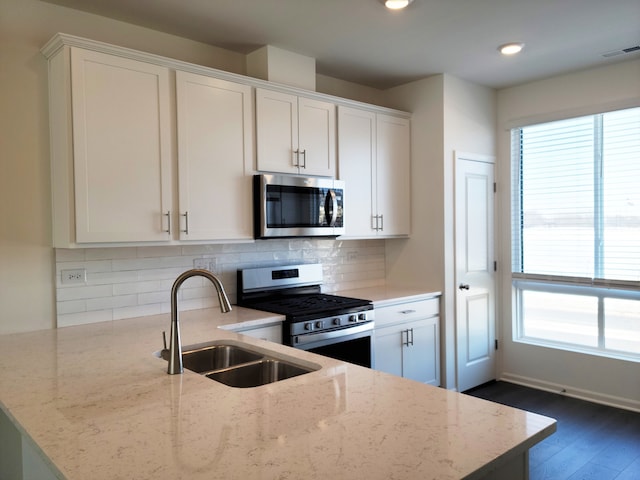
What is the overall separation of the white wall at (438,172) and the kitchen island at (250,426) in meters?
2.35

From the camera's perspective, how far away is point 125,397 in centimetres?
153

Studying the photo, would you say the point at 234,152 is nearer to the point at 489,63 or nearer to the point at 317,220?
the point at 317,220

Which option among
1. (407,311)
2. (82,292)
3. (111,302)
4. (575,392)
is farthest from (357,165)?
(575,392)

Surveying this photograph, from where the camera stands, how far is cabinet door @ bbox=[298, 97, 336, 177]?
338 cm

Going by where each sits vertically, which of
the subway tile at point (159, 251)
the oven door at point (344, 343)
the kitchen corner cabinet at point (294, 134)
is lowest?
the oven door at point (344, 343)

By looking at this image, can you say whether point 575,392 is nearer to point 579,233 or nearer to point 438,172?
point 579,233

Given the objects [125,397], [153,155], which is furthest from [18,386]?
[153,155]

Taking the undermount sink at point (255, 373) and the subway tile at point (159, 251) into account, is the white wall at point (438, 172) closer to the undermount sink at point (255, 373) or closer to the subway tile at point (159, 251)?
the subway tile at point (159, 251)

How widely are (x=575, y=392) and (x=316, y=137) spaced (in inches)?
116

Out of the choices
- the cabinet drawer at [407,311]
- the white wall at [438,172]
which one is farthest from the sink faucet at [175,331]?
the white wall at [438,172]

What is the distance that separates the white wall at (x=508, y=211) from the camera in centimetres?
377

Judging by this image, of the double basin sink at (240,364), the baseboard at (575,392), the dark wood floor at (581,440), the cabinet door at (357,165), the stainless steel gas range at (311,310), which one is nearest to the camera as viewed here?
the double basin sink at (240,364)

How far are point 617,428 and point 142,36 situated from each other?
4052 millimetres

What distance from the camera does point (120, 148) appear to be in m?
2.57
